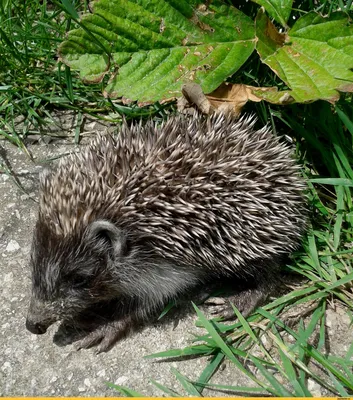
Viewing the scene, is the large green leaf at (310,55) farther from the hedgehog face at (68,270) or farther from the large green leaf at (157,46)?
the hedgehog face at (68,270)

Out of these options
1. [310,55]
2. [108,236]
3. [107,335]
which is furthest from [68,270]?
[310,55]

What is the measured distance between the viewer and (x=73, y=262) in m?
2.85

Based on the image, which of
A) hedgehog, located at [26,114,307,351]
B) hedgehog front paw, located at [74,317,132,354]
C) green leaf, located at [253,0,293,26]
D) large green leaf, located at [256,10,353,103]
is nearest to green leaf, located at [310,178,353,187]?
hedgehog, located at [26,114,307,351]

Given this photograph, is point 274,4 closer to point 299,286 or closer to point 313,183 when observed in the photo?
point 313,183

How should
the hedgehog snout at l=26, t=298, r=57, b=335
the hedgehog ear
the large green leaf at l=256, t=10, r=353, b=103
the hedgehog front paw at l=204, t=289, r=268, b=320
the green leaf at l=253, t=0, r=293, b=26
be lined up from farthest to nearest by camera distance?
the green leaf at l=253, t=0, r=293, b=26 → the hedgehog front paw at l=204, t=289, r=268, b=320 → the large green leaf at l=256, t=10, r=353, b=103 → the hedgehog snout at l=26, t=298, r=57, b=335 → the hedgehog ear

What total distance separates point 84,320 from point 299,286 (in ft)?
4.02

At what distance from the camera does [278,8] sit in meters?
3.29

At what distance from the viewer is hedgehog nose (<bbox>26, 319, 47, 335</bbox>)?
291 centimetres

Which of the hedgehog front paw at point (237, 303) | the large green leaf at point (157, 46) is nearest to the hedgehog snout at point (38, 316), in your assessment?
the hedgehog front paw at point (237, 303)

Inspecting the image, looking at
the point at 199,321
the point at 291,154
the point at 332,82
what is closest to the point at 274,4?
the point at 332,82

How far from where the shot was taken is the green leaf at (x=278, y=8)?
3285 mm

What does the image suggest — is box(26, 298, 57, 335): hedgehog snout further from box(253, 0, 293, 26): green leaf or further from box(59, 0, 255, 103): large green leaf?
box(253, 0, 293, 26): green leaf

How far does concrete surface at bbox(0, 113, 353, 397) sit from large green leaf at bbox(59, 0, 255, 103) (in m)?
1.19

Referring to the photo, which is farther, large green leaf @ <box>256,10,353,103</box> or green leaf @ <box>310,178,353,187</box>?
green leaf @ <box>310,178,353,187</box>
